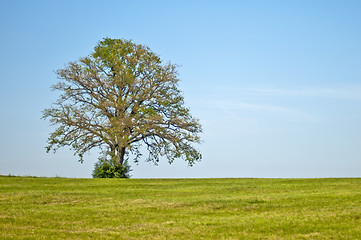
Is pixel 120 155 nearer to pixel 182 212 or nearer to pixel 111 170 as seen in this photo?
pixel 111 170

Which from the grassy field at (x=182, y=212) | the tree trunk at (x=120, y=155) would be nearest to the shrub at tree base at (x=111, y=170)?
the tree trunk at (x=120, y=155)

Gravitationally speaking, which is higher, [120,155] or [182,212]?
[120,155]

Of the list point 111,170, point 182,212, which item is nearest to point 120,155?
point 111,170

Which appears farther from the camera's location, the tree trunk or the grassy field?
the tree trunk

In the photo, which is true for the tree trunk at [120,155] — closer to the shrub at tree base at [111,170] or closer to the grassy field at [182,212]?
the shrub at tree base at [111,170]

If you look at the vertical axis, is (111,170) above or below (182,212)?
above

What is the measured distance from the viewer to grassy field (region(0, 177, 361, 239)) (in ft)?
70.8

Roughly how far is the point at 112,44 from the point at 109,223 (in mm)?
31730

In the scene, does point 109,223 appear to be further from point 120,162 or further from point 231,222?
point 120,162

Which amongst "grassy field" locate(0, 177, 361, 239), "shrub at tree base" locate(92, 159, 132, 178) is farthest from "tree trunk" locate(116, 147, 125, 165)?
"grassy field" locate(0, 177, 361, 239)

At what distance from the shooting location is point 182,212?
1058 inches

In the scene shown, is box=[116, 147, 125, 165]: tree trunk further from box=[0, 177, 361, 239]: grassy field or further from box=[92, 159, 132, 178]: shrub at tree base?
box=[0, 177, 361, 239]: grassy field

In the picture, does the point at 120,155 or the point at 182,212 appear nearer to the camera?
the point at 182,212

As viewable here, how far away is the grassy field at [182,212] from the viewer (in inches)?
850
